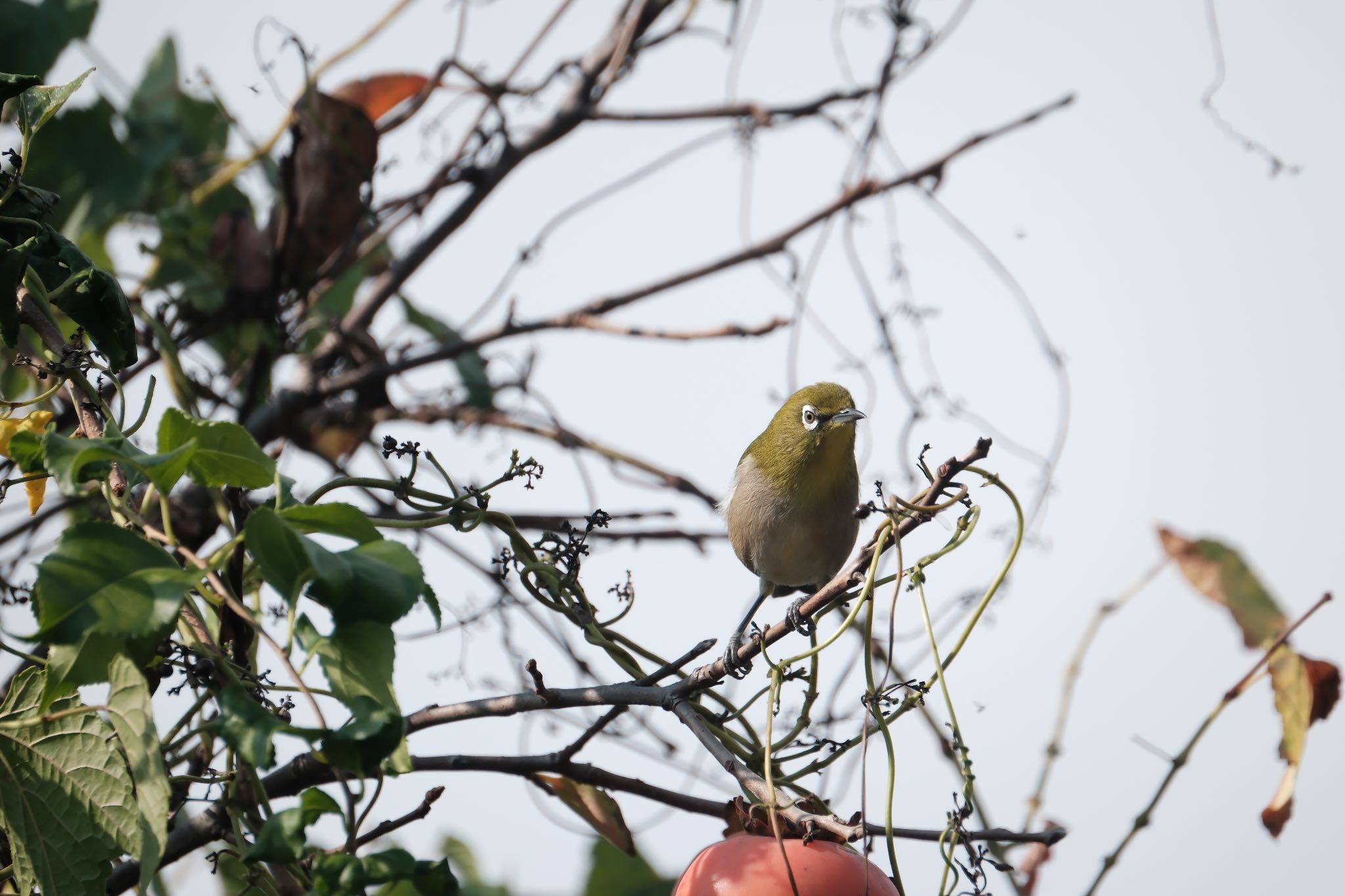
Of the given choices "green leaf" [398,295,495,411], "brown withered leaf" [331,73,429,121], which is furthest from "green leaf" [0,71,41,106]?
"green leaf" [398,295,495,411]

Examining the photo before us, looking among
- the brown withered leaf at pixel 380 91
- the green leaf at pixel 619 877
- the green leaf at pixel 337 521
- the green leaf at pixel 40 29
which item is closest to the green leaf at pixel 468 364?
the brown withered leaf at pixel 380 91

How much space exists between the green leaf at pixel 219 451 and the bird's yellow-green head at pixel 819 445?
7.92ft

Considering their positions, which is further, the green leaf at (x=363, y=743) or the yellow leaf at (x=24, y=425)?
the yellow leaf at (x=24, y=425)

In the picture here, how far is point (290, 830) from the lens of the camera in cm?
145

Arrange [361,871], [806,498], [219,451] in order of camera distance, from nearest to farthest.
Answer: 1. [361,871]
2. [219,451]
3. [806,498]

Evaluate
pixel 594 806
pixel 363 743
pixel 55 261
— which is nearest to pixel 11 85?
pixel 55 261

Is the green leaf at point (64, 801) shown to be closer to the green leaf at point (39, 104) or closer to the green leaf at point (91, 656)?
the green leaf at point (91, 656)

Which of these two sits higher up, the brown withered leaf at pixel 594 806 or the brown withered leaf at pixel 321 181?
the brown withered leaf at pixel 321 181

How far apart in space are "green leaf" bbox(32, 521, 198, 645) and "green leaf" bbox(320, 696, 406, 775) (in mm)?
258

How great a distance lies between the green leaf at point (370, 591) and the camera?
4.99 ft

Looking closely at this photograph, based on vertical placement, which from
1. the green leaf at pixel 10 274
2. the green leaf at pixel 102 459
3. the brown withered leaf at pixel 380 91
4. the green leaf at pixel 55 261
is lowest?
the green leaf at pixel 102 459

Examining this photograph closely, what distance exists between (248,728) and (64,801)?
0.64 meters

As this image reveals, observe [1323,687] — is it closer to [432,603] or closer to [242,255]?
[432,603]

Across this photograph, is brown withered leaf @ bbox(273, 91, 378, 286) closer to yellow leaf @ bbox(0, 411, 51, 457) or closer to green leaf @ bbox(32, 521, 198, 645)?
yellow leaf @ bbox(0, 411, 51, 457)
